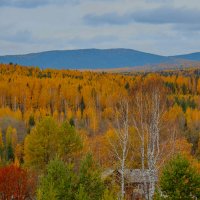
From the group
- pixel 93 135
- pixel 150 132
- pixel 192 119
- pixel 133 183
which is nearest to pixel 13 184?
pixel 133 183

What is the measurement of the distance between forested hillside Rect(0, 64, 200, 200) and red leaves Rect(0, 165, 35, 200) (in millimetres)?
86

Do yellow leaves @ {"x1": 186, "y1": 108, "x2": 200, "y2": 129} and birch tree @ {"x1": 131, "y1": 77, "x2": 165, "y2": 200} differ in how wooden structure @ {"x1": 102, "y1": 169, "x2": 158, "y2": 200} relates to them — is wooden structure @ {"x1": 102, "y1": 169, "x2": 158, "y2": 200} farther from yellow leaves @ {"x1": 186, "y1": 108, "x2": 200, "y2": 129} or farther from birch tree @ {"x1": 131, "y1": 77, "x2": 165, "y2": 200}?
yellow leaves @ {"x1": 186, "y1": 108, "x2": 200, "y2": 129}

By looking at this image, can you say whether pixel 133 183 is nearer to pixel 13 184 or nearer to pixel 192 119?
pixel 13 184

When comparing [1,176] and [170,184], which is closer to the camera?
[170,184]

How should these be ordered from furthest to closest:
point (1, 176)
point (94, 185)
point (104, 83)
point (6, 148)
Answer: point (104, 83) → point (6, 148) → point (1, 176) → point (94, 185)

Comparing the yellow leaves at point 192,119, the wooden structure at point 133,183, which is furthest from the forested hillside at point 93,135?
the wooden structure at point 133,183

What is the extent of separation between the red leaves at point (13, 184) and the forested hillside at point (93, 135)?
0.28 feet

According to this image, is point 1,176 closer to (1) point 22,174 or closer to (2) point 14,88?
(1) point 22,174

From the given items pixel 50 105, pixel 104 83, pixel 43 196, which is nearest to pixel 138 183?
pixel 43 196

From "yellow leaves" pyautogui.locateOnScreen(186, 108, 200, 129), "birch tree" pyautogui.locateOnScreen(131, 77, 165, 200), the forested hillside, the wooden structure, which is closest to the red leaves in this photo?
the forested hillside

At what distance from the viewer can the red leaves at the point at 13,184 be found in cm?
3944

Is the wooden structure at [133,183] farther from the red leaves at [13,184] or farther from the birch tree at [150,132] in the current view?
the red leaves at [13,184]

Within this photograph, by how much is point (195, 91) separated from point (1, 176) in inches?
6015

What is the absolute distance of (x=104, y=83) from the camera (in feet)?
597
